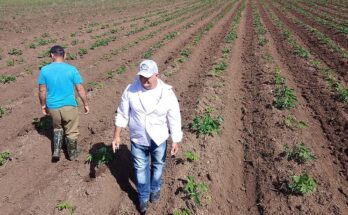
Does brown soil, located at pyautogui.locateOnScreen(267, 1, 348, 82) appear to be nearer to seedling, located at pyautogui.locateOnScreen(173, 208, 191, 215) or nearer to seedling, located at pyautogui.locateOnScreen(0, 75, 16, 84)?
seedling, located at pyautogui.locateOnScreen(173, 208, 191, 215)

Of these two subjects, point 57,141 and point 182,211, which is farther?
point 57,141

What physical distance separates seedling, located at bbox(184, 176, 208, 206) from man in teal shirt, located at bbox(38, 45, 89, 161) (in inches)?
109

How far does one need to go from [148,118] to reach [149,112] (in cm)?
12

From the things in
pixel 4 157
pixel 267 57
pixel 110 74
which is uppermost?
pixel 4 157

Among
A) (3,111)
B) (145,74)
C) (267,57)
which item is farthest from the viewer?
(267,57)

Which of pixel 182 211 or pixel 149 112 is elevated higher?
pixel 149 112

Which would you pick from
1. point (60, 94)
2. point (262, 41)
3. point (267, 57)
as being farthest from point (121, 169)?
point (262, 41)

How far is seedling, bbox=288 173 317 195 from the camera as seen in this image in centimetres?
604

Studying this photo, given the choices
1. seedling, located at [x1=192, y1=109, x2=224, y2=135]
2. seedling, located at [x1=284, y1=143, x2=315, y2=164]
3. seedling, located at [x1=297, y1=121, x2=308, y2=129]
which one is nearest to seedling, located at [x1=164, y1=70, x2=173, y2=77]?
seedling, located at [x1=192, y1=109, x2=224, y2=135]

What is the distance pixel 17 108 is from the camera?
10211 mm

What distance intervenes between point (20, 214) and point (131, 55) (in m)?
11.5

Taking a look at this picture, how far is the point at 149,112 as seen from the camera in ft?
16.5

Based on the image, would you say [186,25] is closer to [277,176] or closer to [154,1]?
[277,176]

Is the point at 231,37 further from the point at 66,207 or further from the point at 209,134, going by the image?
the point at 66,207
